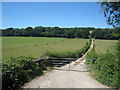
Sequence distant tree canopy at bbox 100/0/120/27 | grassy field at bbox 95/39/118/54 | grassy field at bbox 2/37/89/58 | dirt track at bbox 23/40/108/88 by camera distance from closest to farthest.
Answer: distant tree canopy at bbox 100/0/120/27
dirt track at bbox 23/40/108/88
grassy field at bbox 95/39/118/54
grassy field at bbox 2/37/89/58

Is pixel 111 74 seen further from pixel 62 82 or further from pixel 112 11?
pixel 112 11

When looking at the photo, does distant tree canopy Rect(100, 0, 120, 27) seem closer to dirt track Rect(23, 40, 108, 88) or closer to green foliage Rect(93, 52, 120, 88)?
green foliage Rect(93, 52, 120, 88)

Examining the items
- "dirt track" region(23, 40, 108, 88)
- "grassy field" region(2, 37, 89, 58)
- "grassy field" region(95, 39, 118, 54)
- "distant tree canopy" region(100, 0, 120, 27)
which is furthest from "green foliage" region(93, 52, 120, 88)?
"grassy field" region(2, 37, 89, 58)

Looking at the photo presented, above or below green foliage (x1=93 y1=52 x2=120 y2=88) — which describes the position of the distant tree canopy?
above

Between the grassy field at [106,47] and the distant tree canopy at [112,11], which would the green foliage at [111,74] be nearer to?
the grassy field at [106,47]

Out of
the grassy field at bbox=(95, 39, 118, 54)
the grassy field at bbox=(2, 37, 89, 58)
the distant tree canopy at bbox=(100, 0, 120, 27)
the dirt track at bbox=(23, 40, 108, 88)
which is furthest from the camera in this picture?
the grassy field at bbox=(2, 37, 89, 58)

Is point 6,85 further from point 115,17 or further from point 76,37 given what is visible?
point 76,37

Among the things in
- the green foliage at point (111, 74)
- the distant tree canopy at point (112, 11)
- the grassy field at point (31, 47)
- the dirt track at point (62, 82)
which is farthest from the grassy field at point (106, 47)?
the grassy field at point (31, 47)

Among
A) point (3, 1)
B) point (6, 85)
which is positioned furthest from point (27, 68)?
point (3, 1)

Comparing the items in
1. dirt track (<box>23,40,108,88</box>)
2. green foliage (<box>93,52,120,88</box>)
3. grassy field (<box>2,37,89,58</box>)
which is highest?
green foliage (<box>93,52,120,88</box>)

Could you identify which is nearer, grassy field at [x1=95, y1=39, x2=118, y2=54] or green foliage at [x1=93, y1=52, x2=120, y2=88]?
green foliage at [x1=93, y1=52, x2=120, y2=88]

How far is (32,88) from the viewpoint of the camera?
118 inches

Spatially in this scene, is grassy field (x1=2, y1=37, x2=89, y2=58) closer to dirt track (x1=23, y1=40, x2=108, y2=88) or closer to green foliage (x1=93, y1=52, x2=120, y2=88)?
dirt track (x1=23, y1=40, x2=108, y2=88)

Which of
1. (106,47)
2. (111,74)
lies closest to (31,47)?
(106,47)
